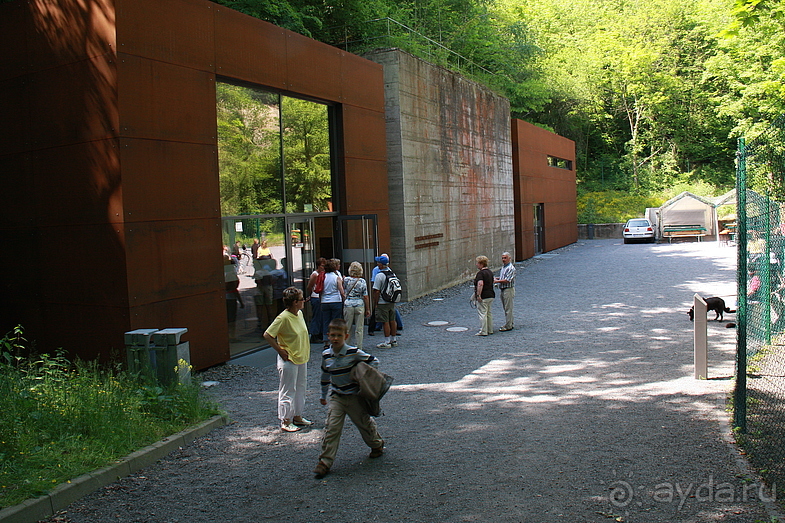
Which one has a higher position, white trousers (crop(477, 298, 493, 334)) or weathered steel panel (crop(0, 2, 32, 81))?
weathered steel panel (crop(0, 2, 32, 81))

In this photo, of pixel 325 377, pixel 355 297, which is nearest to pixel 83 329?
pixel 355 297

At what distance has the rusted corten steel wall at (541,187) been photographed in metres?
31.0

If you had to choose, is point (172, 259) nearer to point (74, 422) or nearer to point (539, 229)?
point (74, 422)

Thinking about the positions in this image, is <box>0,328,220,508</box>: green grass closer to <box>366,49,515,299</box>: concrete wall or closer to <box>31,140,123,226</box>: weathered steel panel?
<box>31,140,123,226</box>: weathered steel panel

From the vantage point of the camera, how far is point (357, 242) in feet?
52.5

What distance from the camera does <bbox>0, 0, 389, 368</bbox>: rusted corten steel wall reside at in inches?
381

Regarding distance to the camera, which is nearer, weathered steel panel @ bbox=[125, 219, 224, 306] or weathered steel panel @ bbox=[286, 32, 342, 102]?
weathered steel panel @ bbox=[125, 219, 224, 306]

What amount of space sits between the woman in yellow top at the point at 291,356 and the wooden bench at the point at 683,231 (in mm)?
37468

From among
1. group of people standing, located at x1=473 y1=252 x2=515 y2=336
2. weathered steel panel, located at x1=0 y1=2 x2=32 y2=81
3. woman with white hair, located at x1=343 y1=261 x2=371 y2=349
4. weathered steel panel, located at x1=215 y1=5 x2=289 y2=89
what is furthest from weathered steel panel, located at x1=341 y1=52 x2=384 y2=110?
weathered steel panel, located at x1=0 y1=2 x2=32 y2=81

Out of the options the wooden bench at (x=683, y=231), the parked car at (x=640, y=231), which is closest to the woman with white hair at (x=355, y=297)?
the parked car at (x=640, y=231)

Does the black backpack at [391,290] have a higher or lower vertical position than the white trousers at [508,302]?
higher

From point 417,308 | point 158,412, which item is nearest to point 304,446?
point 158,412

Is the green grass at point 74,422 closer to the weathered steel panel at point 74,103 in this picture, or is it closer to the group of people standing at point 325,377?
the group of people standing at point 325,377

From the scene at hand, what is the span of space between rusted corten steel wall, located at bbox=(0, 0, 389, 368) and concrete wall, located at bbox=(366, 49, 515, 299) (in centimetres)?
737
